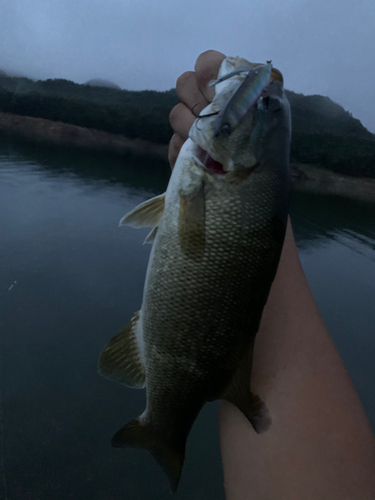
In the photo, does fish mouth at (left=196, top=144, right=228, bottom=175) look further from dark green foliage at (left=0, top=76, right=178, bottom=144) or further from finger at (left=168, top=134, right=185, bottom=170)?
dark green foliage at (left=0, top=76, right=178, bottom=144)

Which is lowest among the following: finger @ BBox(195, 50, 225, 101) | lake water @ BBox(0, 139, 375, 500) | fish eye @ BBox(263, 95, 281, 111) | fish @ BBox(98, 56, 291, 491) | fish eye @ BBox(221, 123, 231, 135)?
lake water @ BBox(0, 139, 375, 500)

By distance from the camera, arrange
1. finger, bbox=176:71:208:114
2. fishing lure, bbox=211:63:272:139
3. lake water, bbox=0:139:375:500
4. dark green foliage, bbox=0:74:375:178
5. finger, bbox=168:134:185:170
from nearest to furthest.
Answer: fishing lure, bbox=211:63:272:139 → finger, bbox=176:71:208:114 → finger, bbox=168:134:185:170 → lake water, bbox=0:139:375:500 → dark green foliage, bbox=0:74:375:178

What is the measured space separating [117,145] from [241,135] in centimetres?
2870

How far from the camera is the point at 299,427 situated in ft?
4.09

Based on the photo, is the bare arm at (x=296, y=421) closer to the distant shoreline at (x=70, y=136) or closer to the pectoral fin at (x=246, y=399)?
the pectoral fin at (x=246, y=399)

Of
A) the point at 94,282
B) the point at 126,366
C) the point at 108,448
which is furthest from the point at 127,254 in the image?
the point at 126,366

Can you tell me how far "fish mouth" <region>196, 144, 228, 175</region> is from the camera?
1.26 m

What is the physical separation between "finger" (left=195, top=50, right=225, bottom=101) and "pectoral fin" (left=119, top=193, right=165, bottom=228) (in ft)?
2.01

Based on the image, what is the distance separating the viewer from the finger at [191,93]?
5.57 feet

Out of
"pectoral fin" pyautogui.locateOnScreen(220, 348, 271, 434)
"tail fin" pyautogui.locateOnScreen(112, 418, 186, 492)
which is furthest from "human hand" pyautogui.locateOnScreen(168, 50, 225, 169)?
"tail fin" pyautogui.locateOnScreen(112, 418, 186, 492)

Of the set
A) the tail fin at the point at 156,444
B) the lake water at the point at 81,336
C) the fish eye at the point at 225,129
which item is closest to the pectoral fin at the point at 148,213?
the fish eye at the point at 225,129

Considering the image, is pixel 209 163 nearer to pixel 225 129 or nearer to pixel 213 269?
pixel 225 129

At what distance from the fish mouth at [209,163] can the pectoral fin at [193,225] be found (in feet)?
0.25

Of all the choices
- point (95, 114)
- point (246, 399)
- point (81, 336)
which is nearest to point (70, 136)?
point (95, 114)
